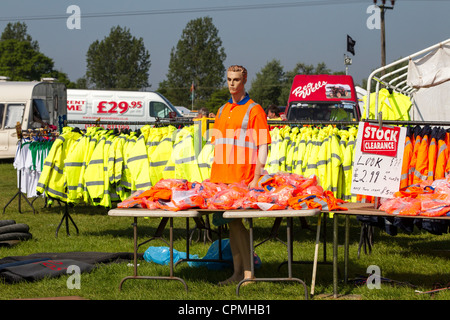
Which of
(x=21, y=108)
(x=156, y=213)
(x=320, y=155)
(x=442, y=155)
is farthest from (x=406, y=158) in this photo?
(x=21, y=108)

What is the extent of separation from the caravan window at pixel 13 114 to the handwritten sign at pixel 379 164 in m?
20.0

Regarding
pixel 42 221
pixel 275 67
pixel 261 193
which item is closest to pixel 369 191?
pixel 261 193

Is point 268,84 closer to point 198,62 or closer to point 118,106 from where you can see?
point 198,62

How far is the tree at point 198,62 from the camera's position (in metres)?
86.6

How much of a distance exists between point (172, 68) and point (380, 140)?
84265 millimetres

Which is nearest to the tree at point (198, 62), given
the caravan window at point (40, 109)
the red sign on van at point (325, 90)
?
the caravan window at point (40, 109)

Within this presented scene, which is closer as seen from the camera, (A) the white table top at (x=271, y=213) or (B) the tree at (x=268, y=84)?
(A) the white table top at (x=271, y=213)

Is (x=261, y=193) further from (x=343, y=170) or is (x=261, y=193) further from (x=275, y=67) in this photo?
(x=275, y=67)

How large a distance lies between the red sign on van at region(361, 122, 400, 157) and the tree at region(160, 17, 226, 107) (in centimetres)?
8010

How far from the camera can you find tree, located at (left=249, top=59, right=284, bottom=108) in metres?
83.4

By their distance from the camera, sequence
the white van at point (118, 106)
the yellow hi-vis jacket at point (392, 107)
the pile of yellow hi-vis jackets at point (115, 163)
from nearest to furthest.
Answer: the pile of yellow hi-vis jackets at point (115, 163) → the yellow hi-vis jacket at point (392, 107) → the white van at point (118, 106)

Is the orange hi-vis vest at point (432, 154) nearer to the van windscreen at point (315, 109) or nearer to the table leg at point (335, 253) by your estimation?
the table leg at point (335, 253)

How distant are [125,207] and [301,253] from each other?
3.01m

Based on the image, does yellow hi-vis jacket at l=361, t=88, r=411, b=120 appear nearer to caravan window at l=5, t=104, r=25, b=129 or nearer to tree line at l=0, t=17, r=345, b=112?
caravan window at l=5, t=104, r=25, b=129
